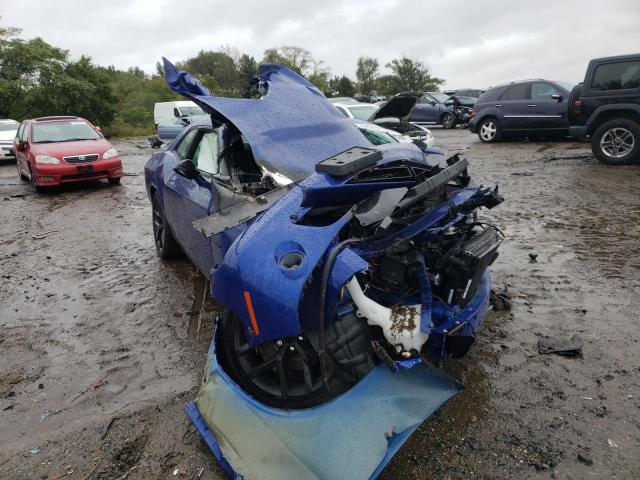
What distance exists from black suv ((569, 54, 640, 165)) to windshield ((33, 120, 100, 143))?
10.2 metres

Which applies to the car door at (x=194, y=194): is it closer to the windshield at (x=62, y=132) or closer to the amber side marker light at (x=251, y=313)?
the amber side marker light at (x=251, y=313)

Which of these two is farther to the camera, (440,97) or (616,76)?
(440,97)

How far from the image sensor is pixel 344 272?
Answer: 6.66 ft

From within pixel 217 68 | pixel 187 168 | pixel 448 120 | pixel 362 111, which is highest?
pixel 217 68

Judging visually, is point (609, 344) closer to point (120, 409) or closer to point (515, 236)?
point (515, 236)

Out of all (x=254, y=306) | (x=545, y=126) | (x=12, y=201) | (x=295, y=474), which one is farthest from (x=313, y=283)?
(x=545, y=126)

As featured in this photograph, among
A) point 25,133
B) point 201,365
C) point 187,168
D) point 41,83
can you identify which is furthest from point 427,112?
point 41,83

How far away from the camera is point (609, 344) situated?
10.5 ft

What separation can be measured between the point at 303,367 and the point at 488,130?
1296 cm

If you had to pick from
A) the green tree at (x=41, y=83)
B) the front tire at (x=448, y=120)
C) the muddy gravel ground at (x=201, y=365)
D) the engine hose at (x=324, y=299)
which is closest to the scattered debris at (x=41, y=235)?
the muddy gravel ground at (x=201, y=365)

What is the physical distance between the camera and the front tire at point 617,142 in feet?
29.5

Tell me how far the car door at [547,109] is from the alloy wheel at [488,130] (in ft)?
3.39

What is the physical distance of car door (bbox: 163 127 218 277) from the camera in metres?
3.58

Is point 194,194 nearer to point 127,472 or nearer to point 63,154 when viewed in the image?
point 127,472
